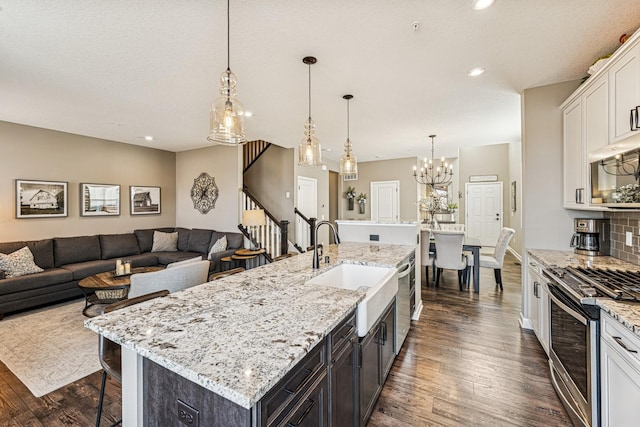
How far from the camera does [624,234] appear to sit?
238cm

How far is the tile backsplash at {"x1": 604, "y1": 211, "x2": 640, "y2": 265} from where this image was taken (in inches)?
86.9

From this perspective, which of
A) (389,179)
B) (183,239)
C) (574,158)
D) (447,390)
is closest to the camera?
(447,390)

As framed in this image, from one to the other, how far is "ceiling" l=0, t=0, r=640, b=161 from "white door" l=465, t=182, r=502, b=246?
16.8ft

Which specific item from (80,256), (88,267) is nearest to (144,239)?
(80,256)

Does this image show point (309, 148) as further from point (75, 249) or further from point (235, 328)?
point (75, 249)

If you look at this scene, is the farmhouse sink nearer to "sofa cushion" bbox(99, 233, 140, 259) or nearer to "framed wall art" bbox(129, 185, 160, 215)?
"sofa cushion" bbox(99, 233, 140, 259)

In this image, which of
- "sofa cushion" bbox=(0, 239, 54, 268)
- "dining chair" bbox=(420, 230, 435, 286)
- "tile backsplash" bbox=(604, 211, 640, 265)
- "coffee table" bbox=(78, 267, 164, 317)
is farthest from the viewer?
"dining chair" bbox=(420, 230, 435, 286)

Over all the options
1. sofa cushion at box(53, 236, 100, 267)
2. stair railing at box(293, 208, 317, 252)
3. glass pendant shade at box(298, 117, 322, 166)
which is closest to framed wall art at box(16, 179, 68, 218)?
sofa cushion at box(53, 236, 100, 267)

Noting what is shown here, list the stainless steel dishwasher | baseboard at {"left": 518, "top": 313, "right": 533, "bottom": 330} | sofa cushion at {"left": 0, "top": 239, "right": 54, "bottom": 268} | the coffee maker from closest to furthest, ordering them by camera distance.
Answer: the stainless steel dishwasher < the coffee maker < baseboard at {"left": 518, "top": 313, "right": 533, "bottom": 330} < sofa cushion at {"left": 0, "top": 239, "right": 54, "bottom": 268}

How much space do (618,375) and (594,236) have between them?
192cm

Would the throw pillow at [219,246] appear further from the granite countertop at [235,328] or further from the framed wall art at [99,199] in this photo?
the granite countertop at [235,328]

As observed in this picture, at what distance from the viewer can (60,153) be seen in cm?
475

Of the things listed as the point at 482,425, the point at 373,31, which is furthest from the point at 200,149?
the point at 482,425

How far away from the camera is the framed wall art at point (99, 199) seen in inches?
199
